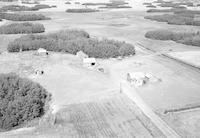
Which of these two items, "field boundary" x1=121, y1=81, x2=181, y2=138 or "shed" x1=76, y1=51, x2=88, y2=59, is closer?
"field boundary" x1=121, y1=81, x2=181, y2=138

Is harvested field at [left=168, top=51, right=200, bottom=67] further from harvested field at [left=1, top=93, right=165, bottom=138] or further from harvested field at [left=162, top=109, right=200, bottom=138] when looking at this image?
harvested field at [left=1, top=93, right=165, bottom=138]

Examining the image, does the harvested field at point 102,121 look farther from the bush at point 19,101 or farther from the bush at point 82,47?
the bush at point 82,47

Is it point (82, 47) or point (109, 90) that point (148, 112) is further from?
point (82, 47)

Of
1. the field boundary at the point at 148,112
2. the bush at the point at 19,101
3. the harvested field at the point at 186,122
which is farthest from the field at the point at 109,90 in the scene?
the bush at the point at 19,101

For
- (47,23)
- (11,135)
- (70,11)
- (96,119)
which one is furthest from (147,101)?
(70,11)

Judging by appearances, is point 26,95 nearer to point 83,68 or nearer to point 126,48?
point 83,68

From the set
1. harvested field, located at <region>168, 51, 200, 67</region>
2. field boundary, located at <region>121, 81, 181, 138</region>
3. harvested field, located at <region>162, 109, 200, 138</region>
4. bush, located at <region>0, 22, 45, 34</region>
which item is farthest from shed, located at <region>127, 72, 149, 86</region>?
bush, located at <region>0, 22, 45, 34</region>
